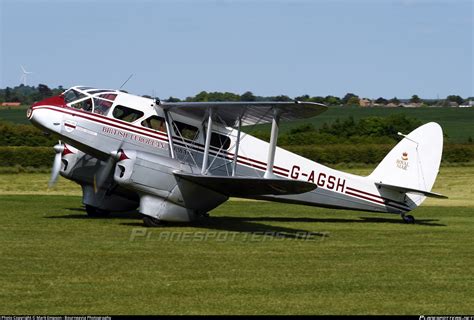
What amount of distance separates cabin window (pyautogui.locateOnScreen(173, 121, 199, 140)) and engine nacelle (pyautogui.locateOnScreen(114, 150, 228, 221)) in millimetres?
986

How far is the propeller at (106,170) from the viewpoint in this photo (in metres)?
19.9

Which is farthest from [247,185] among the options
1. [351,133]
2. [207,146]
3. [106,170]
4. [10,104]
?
[10,104]

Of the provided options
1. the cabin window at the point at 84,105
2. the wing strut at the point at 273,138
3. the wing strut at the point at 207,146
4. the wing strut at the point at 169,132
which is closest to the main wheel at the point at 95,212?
the wing strut at the point at 169,132

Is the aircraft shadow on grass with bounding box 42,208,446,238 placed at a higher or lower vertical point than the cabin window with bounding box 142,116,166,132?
Result: lower

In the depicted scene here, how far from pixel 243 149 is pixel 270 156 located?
7.55 feet

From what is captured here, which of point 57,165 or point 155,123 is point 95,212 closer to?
point 57,165

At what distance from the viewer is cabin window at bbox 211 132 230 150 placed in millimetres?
21625

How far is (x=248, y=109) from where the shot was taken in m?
20.3

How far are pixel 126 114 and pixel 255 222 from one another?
439 centimetres

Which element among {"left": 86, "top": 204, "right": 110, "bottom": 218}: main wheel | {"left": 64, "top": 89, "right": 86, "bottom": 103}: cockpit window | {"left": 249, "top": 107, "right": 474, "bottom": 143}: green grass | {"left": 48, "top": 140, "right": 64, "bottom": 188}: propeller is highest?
{"left": 64, "top": 89, "right": 86, "bottom": 103}: cockpit window

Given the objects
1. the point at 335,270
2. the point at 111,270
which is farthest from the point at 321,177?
the point at 111,270

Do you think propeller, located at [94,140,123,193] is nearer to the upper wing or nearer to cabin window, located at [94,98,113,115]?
cabin window, located at [94,98,113,115]

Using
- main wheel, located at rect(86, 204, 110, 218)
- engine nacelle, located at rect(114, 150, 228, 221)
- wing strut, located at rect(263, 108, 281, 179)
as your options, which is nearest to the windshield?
engine nacelle, located at rect(114, 150, 228, 221)

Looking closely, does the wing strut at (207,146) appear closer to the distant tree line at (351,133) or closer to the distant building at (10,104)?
the distant tree line at (351,133)
